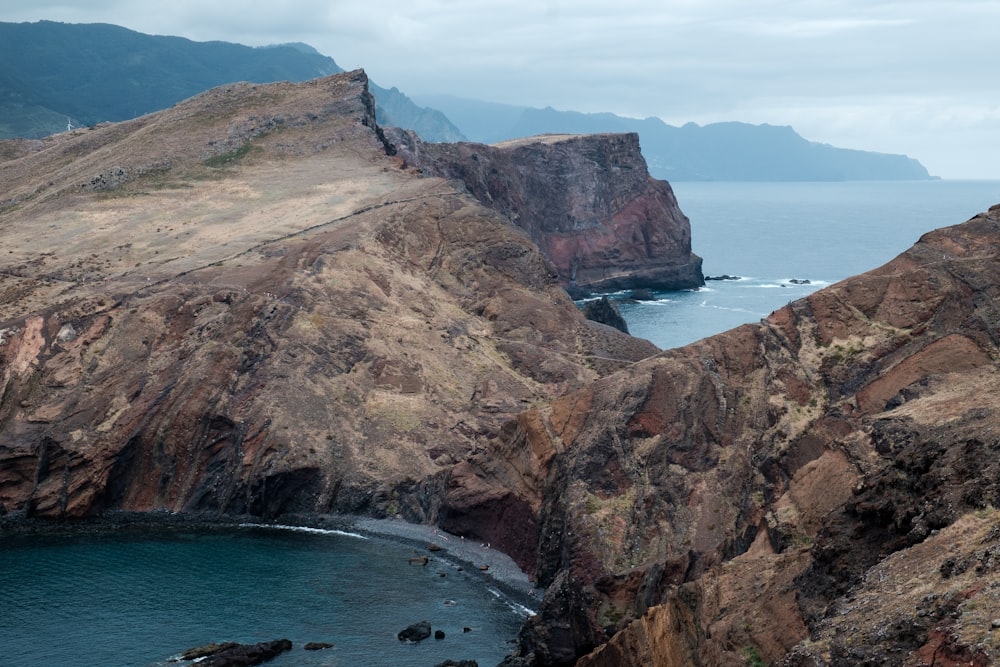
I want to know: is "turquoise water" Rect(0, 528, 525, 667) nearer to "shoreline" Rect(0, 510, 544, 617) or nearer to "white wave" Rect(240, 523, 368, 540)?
"white wave" Rect(240, 523, 368, 540)

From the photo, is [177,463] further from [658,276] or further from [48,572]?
[658,276]

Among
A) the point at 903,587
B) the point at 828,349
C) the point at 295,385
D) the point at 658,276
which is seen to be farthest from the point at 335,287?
the point at 658,276

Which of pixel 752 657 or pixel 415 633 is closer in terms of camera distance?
pixel 752 657

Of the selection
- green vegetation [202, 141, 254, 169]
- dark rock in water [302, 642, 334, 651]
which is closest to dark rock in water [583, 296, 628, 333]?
green vegetation [202, 141, 254, 169]

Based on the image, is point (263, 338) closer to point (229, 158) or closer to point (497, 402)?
point (497, 402)

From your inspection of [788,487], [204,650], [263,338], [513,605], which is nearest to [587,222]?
[263,338]
